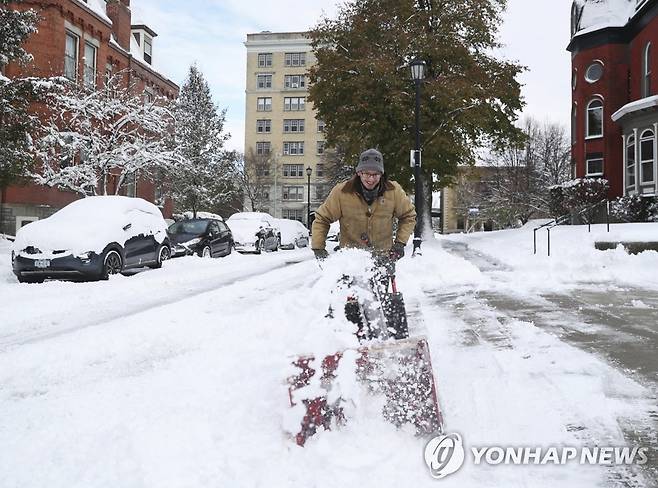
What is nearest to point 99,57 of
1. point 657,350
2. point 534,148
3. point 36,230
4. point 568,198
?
point 36,230

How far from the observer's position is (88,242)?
10.9 m

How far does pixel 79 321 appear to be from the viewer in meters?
7.20

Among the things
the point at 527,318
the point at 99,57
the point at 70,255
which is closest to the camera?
the point at 527,318

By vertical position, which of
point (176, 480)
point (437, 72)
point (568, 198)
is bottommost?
point (176, 480)

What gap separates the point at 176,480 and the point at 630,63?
30.1m

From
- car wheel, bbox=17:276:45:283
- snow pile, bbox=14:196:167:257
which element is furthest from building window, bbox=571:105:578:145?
car wheel, bbox=17:276:45:283

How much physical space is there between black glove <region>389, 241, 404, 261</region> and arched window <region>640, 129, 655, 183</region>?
21637mm

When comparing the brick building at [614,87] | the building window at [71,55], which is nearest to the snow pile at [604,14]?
the brick building at [614,87]

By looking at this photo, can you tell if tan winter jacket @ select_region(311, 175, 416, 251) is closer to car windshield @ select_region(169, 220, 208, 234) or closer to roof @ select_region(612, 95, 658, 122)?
car windshield @ select_region(169, 220, 208, 234)

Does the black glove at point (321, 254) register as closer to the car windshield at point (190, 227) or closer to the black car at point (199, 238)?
the black car at point (199, 238)

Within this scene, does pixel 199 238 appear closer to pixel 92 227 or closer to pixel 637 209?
pixel 92 227

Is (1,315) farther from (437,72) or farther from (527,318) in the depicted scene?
(437,72)

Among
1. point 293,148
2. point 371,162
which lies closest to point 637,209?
point 371,162

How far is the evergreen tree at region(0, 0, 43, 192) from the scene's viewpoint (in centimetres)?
1580
